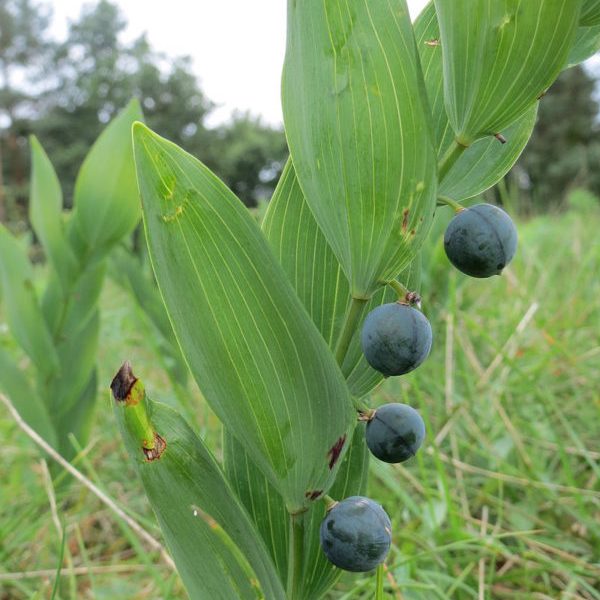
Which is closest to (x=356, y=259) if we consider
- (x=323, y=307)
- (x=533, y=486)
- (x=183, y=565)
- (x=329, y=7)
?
(x=323, y=307)

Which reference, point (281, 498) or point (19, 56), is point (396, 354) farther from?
point (19, 56)

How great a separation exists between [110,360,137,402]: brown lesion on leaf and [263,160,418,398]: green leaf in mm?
190

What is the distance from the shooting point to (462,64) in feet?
1.70

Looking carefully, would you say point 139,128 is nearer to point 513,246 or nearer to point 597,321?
point 513,246

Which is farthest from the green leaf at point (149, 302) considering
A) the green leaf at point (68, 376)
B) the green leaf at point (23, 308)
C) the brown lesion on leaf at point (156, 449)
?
the brown lesion on leaf at point (156, 449)

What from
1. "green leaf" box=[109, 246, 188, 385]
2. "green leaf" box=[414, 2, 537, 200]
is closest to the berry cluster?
"green leaf" box=[414, 2, 537, 200]

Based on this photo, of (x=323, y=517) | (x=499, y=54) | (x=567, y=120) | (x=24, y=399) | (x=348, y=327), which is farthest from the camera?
(x=567, y=120)

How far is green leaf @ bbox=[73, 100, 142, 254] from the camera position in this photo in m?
1.50

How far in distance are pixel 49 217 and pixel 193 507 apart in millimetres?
1190

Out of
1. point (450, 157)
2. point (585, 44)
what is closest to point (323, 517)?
point (450, 157)

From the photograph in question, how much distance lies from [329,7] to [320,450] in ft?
1.23

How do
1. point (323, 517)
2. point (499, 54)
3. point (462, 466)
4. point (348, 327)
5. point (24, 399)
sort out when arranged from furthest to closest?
point (24, 399)
point (462, 466)
point (323, 517)
point (348, 327)
point (499, 54)

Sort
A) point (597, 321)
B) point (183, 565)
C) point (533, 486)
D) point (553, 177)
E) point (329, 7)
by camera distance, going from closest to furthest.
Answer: point (329, 7), point (183, 565), point (533, 486), point (597, 321), point (553, 177)

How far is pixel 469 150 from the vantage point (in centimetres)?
64
